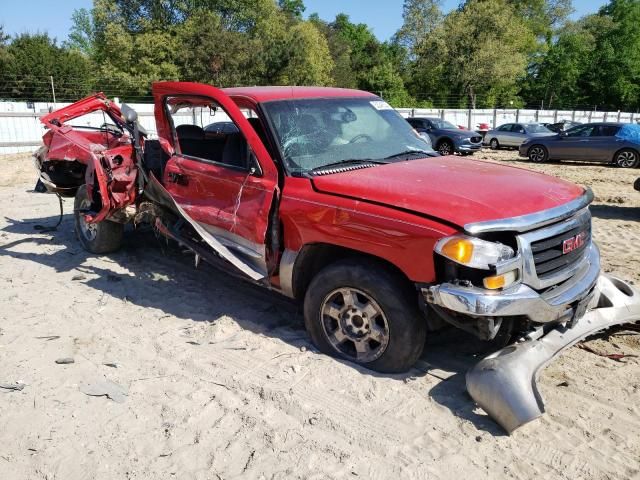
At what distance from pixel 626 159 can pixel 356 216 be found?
16.5 m

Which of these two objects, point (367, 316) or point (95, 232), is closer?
point (367, 316)

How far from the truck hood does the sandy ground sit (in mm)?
1203

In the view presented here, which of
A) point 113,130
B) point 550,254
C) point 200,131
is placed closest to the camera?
point 550,254

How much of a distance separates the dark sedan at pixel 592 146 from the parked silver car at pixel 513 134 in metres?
4.65

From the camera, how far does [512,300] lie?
3217 millimetres

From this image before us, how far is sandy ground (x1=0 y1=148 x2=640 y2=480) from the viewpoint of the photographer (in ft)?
9.78

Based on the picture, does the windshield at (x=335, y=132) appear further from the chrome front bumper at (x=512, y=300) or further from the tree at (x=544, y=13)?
the tree at (x=544, y=13)

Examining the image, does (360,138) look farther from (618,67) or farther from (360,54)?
(360,54)

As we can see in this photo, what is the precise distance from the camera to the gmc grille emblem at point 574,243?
3.58m

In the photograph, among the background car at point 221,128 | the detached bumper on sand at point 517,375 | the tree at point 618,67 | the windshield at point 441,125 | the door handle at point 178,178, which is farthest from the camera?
the tree at point 618,67

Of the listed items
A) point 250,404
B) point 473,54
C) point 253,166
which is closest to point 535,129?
point 253,166

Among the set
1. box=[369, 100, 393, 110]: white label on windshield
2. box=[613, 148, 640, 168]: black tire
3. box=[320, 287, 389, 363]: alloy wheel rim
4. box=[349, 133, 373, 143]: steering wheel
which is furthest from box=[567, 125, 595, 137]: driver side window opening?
box=[320, 287, 389, 363]: alloy wheel rim

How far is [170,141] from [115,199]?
87cm

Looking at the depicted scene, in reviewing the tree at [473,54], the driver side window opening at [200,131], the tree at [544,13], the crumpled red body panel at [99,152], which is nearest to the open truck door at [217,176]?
the driver side window opening at [200,131]
